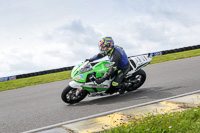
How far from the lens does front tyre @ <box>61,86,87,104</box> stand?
7270mm

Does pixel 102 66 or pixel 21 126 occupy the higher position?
pixel 102 66

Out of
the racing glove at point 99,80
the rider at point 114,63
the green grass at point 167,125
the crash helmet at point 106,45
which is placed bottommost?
the green grass at point 167,125

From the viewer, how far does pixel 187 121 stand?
4.15 metres

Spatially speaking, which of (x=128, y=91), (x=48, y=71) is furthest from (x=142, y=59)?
(x=48, y=71)

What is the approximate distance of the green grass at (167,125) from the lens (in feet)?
12.7

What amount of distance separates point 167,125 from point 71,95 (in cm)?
395

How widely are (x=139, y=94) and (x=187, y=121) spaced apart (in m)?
3.58

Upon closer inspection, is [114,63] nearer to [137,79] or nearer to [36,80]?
[137,79]

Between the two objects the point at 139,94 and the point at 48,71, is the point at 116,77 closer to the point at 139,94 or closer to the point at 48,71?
the point at 139,94

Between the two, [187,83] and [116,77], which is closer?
[116,77]

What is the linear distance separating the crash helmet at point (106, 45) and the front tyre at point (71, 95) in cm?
133

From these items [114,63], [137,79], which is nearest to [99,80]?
[114,63]

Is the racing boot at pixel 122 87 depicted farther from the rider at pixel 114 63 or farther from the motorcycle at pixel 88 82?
the motorcycle at pixel 88 82

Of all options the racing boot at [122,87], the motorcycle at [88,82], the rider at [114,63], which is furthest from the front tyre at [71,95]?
the racing boot at [122,87]
